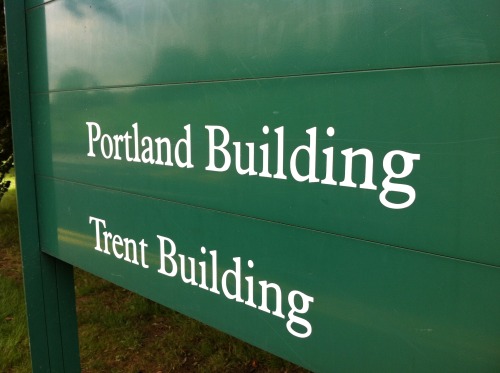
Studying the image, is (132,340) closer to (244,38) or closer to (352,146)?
(244,38)

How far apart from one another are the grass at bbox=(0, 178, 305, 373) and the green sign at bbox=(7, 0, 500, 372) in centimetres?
144

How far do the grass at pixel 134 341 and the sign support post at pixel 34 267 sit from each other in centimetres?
71

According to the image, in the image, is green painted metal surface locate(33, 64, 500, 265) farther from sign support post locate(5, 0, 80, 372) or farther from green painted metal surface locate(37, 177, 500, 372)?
sign support post locate(5, 0, 80, 372)

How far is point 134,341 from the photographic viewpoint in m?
3.54

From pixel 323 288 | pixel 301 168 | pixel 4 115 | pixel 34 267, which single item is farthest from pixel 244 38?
pixel 4 115

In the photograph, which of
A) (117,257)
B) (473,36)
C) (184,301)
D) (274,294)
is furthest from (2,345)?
(473,36)

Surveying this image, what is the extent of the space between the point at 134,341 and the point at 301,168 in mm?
2683

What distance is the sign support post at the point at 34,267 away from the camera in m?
2.31

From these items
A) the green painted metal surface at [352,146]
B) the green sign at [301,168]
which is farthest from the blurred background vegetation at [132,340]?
the green painted metal surface at [352,146]

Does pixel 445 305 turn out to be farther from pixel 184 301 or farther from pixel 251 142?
pixel 184 301

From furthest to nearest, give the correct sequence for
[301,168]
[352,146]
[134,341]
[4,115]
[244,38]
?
[4,115]
[134,341]
[244,38]
[301,168]
[352,146]

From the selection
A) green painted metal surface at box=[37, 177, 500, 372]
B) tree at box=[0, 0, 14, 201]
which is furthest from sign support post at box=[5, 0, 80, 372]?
tree at box=[0, 0, 14, 201]

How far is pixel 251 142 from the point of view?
55.9 inches

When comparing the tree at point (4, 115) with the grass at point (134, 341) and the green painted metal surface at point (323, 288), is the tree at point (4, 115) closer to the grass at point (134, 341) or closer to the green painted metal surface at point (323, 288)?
the grass at point (134, 341)
